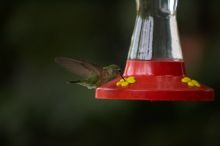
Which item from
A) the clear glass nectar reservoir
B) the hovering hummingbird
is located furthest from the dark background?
the clear glass nectar reservoir

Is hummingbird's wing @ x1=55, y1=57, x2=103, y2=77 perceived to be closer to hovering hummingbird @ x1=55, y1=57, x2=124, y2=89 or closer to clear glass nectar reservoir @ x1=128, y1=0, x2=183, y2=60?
hovering hummingbird @ x1=55, y1=57, x2=124, y2=89

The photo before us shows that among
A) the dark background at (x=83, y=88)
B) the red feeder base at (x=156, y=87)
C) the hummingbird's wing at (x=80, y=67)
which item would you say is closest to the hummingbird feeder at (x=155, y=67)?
the red feeder base at (x=156, y=87)

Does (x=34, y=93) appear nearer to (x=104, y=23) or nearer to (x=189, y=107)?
(x=104, y=23)

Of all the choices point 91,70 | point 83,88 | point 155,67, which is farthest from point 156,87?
point 83,88

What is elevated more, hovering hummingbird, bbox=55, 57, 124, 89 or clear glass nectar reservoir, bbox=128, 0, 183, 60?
clear glass nectar reservoir, bbox=128, 0, 183, 60

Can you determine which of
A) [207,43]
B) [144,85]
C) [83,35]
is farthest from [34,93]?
[144,85]

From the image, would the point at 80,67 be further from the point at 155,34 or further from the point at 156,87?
the point at 156,87
